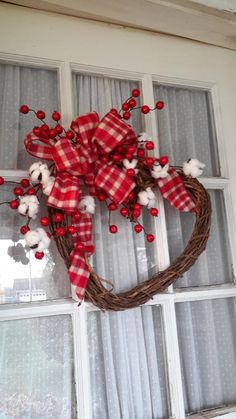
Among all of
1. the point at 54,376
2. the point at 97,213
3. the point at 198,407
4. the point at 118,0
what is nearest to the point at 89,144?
the point at 97,213

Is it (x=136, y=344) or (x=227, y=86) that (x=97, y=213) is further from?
(x=227, y=86)

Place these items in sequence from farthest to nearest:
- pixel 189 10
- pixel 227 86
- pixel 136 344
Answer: pixel 227 86 → pixel 189 10 → pixel 136 344

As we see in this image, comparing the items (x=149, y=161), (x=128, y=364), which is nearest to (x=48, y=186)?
(x=149, y=161)

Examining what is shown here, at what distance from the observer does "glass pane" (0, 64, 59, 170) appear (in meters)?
0.95

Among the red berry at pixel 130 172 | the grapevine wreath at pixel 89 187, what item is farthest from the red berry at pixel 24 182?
the red berry at pixel 130 172

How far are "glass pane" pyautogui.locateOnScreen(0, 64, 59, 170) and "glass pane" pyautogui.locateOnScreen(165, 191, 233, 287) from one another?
0.42 m

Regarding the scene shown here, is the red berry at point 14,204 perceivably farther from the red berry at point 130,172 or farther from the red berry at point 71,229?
the red berry at point 130,172

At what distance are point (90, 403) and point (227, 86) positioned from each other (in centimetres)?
99

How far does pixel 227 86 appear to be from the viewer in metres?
1.22

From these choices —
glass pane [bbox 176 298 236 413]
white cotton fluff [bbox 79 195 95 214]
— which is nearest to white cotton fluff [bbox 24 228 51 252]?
white cotton fluff [bbox 79 195 95 214]

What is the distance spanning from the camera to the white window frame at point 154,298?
0.88m

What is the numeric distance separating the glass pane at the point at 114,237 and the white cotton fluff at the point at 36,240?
0.64 ft

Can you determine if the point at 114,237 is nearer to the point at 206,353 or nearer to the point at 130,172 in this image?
the point at 130,172

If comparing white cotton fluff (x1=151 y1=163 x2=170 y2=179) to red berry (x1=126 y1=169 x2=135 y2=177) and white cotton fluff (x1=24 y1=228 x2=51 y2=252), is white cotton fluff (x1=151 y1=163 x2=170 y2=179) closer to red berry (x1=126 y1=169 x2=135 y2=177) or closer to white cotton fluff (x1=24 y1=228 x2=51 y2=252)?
red berry (x1=126 y1=169 x2=135 y2=177)
